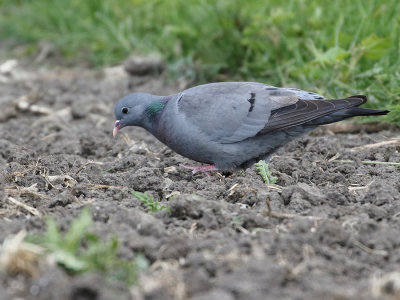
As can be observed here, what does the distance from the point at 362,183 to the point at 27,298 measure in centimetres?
247

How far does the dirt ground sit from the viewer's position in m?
2.58

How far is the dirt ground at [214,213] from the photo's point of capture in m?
2.58

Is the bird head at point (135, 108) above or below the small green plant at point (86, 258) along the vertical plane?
below

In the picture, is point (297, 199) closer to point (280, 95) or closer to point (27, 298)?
point (280, 95)

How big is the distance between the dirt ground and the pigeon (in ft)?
0.62

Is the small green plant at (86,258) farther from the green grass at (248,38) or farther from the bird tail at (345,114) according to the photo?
the green grass at (248,38)

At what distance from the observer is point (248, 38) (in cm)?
692

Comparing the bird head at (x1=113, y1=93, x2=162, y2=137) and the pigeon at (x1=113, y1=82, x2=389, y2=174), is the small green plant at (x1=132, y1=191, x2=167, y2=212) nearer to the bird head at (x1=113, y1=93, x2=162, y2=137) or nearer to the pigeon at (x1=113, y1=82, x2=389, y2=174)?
the pigeon at (x1=113, y1=82, x2=389, y2=174)

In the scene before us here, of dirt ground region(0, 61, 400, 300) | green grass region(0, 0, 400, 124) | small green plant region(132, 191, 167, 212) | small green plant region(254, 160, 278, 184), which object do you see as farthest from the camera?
green grass region(0, 0, 400, 124)

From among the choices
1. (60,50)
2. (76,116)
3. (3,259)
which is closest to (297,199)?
(3,259)

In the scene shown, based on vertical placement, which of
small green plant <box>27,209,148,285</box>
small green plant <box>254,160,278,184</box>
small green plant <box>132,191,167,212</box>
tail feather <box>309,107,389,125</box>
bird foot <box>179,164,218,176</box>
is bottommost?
bird foot <box>179,164,218,176</box>

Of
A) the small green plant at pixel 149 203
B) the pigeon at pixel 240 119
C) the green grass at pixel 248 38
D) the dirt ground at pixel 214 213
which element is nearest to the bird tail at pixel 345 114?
the pigeon at pixel 240 119

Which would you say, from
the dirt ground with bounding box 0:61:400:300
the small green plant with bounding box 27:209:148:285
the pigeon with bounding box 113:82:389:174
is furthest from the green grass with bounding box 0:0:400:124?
the small green plant with bounding box 27:209:148:285

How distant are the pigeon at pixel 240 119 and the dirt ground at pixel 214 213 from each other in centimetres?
19
